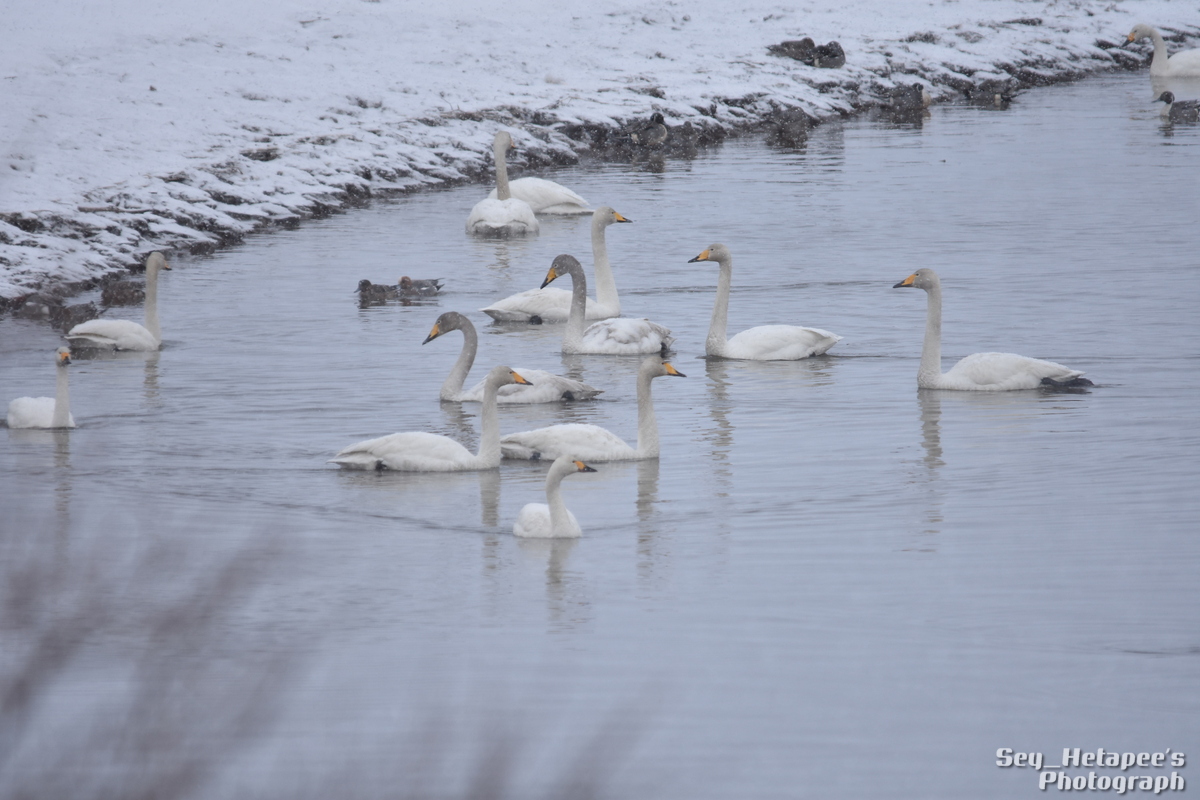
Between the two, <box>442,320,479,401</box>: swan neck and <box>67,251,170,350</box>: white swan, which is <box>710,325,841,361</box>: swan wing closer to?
<box>442,320,479,401</box>: swan neck

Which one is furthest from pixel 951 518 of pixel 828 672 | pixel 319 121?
pixel 319 121

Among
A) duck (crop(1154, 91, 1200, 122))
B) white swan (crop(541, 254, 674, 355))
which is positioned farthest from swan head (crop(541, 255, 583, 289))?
duck (crop(1154, 91, 1200, 122))

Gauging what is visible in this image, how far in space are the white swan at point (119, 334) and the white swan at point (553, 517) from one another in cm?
703

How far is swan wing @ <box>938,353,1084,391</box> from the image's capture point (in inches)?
478

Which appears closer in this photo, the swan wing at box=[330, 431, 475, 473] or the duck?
the swan wing at box=[330, 431, 475, 473]

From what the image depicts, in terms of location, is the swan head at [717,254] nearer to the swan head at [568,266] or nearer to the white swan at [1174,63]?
the swan head at [568,266]

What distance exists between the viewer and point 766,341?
542 inches

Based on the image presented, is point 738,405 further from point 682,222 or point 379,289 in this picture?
point 682,222

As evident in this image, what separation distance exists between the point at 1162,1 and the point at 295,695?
4698cm

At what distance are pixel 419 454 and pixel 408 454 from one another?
70 millimetres

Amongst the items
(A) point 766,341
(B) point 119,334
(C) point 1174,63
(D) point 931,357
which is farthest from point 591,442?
(C) point 1174,63

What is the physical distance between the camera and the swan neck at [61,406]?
37.3 ft

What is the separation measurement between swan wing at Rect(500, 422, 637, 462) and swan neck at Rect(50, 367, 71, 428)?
3299 mm

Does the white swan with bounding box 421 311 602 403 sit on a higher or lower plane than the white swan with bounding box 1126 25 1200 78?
lower
